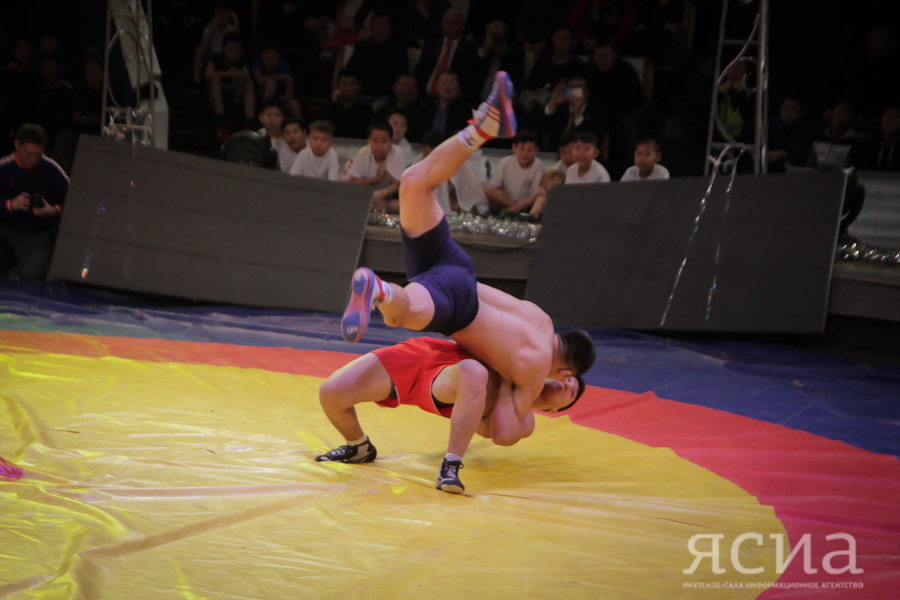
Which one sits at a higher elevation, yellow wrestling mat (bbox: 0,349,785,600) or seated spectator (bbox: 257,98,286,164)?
seated spectator (bbox: 257,98,286,164)

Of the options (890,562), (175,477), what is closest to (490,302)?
(175,477)

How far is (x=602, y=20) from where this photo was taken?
25.9ft

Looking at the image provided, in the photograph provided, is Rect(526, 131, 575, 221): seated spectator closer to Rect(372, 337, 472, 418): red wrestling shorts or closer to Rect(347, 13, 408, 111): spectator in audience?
Rect(347, 13, 408, 111): spectator in audience

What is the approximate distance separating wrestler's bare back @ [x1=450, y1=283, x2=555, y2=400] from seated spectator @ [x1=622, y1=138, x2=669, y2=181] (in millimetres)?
3266

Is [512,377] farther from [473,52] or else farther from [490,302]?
[473,52]

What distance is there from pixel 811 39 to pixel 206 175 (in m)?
5.60

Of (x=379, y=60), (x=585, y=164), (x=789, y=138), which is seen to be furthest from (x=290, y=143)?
(x=789, y=138)

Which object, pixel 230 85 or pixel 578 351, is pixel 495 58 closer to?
pixel 230 85

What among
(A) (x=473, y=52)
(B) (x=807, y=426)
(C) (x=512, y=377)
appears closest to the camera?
(C) (x=512, y=377)

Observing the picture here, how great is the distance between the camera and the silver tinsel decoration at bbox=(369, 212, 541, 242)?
591 centimetres

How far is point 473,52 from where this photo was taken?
7703 mm

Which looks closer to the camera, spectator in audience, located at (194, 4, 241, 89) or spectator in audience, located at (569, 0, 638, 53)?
spectator in audience, located at (569, 0, 638, 53)

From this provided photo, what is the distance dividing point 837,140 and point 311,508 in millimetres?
5425

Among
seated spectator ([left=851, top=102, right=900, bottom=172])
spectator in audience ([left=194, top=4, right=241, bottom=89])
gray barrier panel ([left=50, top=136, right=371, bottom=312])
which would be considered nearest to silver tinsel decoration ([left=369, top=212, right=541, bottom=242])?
gray barrier panel ([left=50, top=136, right=371, bottom=312])
